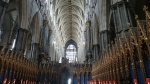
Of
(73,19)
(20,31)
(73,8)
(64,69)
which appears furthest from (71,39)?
(20,31)

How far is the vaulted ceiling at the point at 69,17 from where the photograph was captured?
33.2 meters

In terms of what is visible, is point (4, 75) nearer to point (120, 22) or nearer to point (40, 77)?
point (40, 77)

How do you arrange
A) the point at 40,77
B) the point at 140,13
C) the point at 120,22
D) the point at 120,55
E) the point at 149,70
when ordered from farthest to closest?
the point at 40,77 → the point at 140,13 → the point at 120,22 → the point at 120,55 → the point at 149,70

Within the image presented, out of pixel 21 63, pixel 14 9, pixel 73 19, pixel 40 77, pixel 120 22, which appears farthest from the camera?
pixel 73 19

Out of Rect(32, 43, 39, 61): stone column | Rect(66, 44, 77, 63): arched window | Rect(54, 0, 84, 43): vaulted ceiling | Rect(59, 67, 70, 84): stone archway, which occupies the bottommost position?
Rect(59, 67, 70, 84): stone archway

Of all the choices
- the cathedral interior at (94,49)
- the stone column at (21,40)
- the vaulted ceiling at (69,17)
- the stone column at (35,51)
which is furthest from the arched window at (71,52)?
the stone column at (21,40)

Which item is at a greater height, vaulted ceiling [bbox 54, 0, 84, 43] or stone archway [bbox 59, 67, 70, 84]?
vaulted ceiling [bbox 54, 0, 84, 43]

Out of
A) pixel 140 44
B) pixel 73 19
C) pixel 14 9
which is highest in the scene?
pixel 73 19

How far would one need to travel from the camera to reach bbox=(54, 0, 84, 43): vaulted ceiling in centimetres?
3322

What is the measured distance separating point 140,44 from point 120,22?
12.2ft

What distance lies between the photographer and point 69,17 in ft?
130

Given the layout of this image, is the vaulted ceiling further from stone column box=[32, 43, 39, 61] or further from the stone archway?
the stone archway

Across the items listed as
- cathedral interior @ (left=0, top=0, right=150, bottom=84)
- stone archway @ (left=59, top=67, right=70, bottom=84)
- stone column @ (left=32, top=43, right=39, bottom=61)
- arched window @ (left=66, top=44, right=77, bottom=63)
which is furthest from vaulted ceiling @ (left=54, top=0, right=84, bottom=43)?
stone archway @ (left=59, top=67, right=70, bottom=84)

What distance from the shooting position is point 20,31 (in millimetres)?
13461
